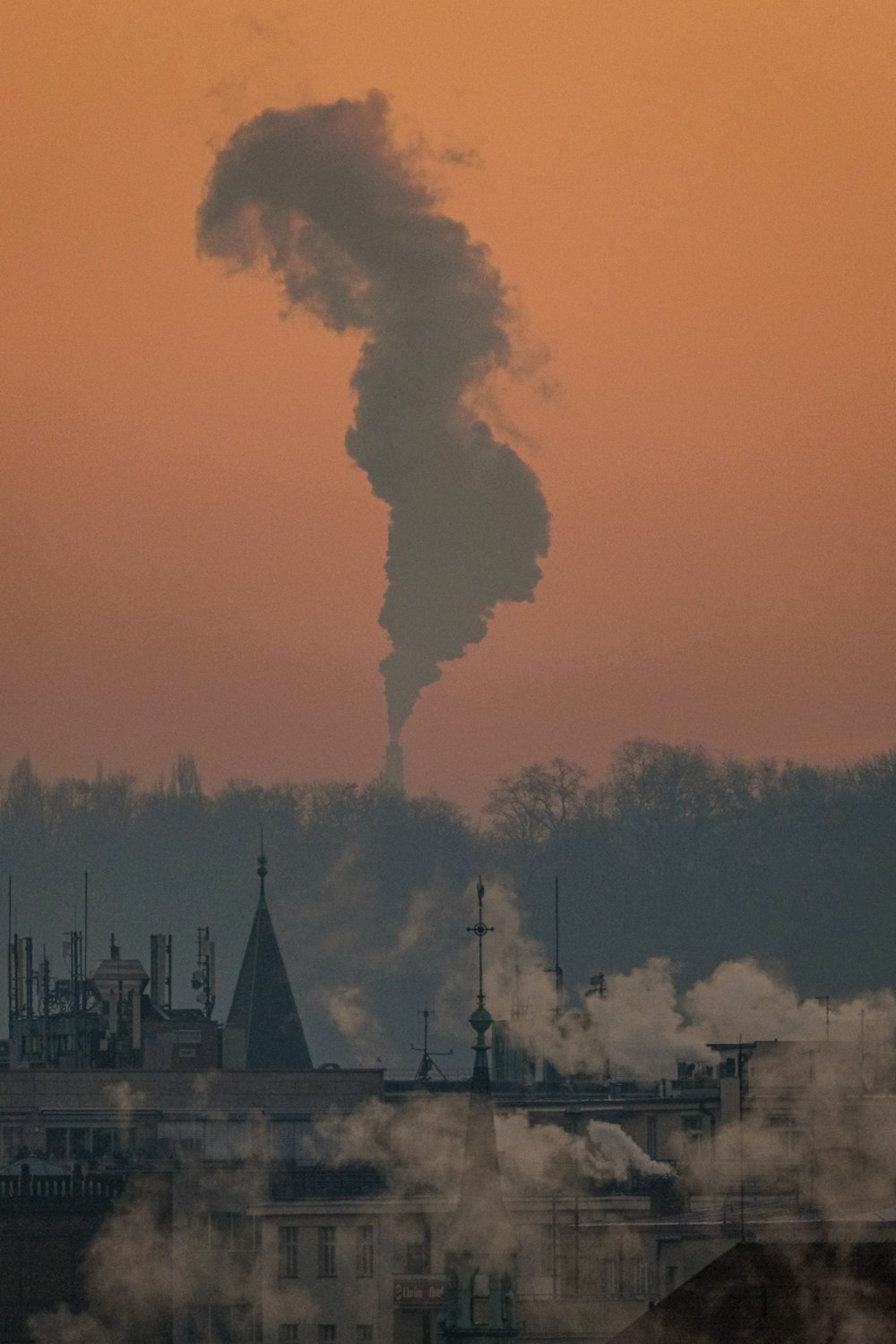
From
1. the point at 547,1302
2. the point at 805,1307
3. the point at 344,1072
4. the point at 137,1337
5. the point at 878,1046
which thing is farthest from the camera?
the point at 344,1072

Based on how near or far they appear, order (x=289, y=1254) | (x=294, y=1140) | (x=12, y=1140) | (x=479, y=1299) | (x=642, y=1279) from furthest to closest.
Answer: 1. (x=12, y=1140)
2. (x=294, y=1140)
3. (x=289, y=1254)
4. (x=642, y=1279)
5. (x=479, y=1299)

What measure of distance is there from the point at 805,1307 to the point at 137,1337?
5878 centimetres

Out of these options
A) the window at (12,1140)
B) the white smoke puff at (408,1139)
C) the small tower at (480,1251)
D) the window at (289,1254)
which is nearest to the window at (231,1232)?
the window at (289,1254)

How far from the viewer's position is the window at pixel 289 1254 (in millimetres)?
138750

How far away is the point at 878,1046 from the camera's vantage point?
6097 inches

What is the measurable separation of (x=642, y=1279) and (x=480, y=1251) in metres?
22.7

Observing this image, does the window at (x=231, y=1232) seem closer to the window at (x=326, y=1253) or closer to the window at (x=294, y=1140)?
the window at (x=326, y=1253)

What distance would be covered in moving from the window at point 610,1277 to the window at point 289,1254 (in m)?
13.0

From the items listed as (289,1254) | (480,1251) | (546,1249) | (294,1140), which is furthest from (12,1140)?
(480,1251)

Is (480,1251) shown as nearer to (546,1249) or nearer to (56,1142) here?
(546,1249)

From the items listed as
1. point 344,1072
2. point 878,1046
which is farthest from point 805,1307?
point 344,1072

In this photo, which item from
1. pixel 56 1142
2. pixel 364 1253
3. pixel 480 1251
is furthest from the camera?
pixel 56 1142

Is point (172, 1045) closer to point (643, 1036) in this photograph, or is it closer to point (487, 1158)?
point (643, 1036)

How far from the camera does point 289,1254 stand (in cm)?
13938
